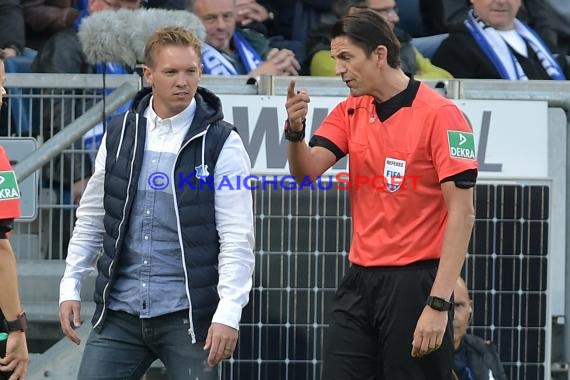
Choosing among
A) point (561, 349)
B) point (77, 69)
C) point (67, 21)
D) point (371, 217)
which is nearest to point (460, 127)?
point (371, 217)

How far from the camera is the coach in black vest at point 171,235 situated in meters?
5.71

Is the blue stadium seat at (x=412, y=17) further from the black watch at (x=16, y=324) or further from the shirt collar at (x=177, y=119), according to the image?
the black watch at (x=16, y=324)

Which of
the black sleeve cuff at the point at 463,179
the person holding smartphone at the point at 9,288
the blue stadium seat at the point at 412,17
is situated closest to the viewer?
the person holding smartphone at the point at 9,288

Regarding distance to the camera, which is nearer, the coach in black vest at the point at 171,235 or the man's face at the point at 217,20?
the coach in black vest at the point at 171,235

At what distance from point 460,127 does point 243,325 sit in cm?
213

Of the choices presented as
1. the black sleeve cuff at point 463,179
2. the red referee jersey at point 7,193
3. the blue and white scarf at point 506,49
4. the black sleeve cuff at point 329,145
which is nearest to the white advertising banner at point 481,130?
the black sleeve cuff at point 329,145

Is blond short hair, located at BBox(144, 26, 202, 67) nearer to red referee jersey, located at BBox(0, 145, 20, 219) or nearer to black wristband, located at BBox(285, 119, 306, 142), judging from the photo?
black wristband, located at BBox(285, 119, 306, 142)

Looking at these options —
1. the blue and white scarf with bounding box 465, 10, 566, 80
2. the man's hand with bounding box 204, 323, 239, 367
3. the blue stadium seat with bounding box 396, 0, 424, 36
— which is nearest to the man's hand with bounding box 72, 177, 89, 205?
the man's hand with bounding box 204, 323, 239, 367

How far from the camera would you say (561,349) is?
311 inches

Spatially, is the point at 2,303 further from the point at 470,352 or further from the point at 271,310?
the point at 470,352

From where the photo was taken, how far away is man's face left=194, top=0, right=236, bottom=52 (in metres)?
9.12

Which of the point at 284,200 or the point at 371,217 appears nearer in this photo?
the point at 371,217

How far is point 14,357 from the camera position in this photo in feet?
18.9

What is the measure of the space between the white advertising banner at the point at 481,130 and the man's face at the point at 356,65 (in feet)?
5.20
